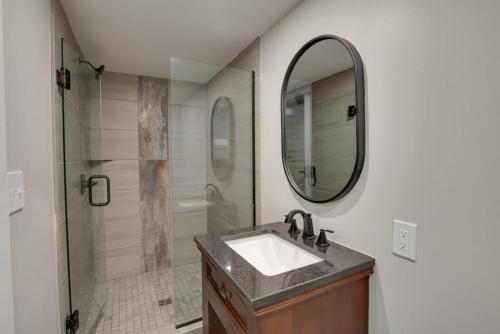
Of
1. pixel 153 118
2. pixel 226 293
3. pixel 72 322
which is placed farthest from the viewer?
pixel 153 118

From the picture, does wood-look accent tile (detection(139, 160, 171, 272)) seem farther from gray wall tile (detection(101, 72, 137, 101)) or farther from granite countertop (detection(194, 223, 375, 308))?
granite countertop (detection(194, 223, 375, 308))

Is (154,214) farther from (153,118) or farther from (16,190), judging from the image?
(16,190)

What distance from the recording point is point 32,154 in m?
1.05

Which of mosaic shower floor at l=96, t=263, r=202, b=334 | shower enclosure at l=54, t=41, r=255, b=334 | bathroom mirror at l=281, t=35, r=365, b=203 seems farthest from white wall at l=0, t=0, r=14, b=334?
mosaic shower floor at l=96, t=263, r=202, b=334

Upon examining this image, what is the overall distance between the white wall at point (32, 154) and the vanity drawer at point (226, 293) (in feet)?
2.44

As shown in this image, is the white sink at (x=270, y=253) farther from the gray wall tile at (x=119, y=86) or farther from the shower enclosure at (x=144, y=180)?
the gray wall tile at (x=119, y=86)

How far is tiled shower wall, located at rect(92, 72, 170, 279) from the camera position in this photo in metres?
2.54

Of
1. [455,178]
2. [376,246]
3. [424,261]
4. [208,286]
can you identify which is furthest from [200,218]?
[455,178]

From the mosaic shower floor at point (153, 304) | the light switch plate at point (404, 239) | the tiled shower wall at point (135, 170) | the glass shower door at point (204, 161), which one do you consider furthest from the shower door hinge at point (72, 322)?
the light switch plate at point (404, 239)

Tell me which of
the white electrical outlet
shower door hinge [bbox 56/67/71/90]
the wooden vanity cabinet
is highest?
shower door hinge [bbox 56/67/71/90]

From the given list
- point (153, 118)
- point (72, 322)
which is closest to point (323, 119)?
point (72, 322)

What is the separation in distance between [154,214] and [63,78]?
1.78 metres

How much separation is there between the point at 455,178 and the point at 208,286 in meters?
1.16

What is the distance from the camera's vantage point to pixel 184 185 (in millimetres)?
2008
